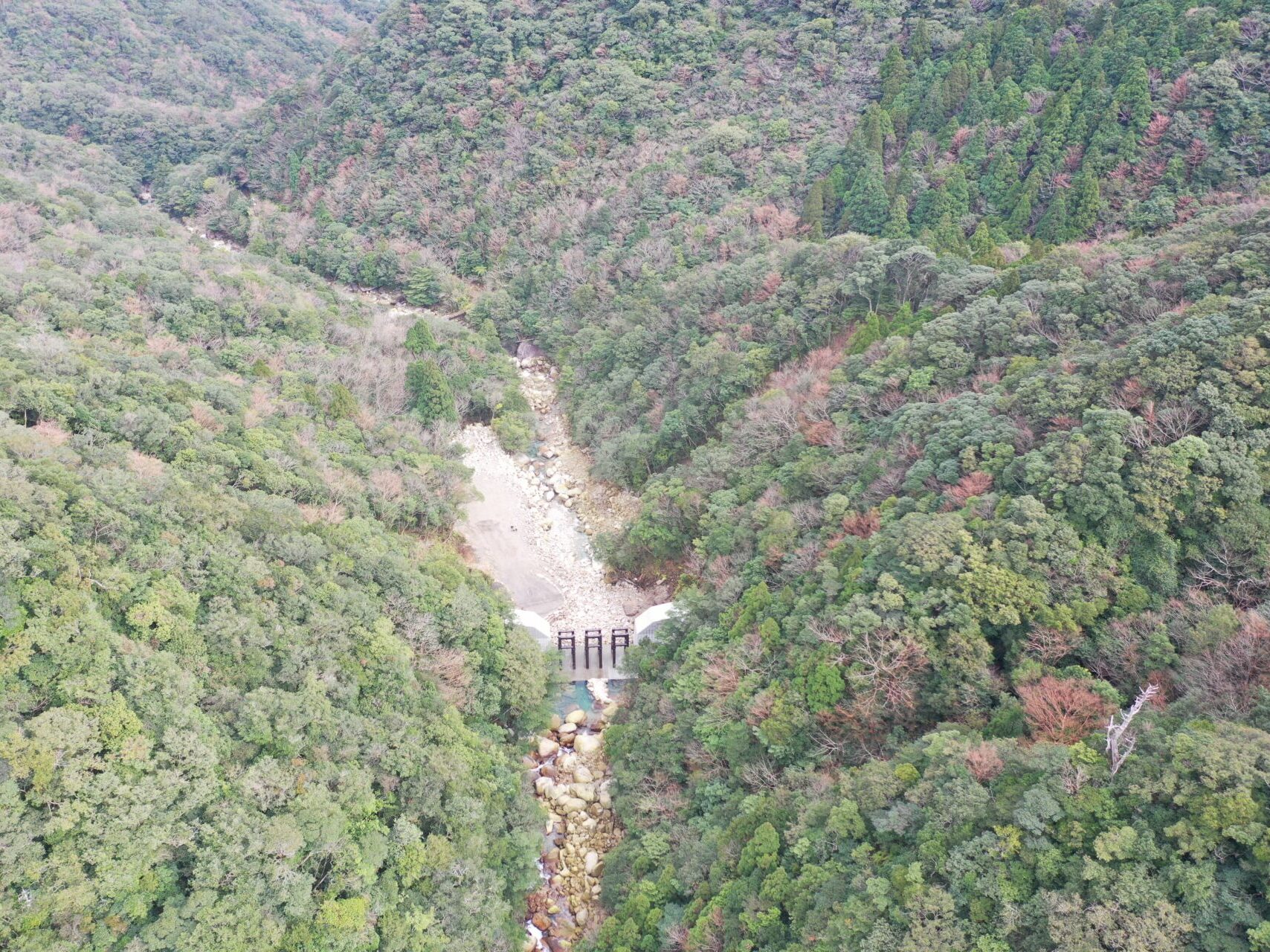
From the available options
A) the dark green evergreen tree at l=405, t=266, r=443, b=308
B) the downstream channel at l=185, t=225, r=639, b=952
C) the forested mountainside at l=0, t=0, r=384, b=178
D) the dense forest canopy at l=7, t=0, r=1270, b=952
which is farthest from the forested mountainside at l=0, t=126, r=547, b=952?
the forested mountainside at l=0, t=0, r=384, b=178

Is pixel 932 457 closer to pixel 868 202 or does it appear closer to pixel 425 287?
pixel 868 202

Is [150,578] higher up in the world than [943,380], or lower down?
lower down

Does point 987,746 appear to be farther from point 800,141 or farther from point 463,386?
point 800,141

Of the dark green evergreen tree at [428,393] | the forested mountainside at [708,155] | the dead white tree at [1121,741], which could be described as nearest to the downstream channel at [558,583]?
the dark green evergreen tree at [428,393]

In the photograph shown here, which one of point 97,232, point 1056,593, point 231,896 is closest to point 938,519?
point 1056,593

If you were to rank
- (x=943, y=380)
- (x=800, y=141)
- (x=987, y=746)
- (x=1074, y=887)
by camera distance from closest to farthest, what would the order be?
(x=1074, y=887) < (x=987, y=746) < (x=943, y=380) < (x=800, y=141)

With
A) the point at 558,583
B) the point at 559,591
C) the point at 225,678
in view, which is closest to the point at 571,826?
the point at 225,678
